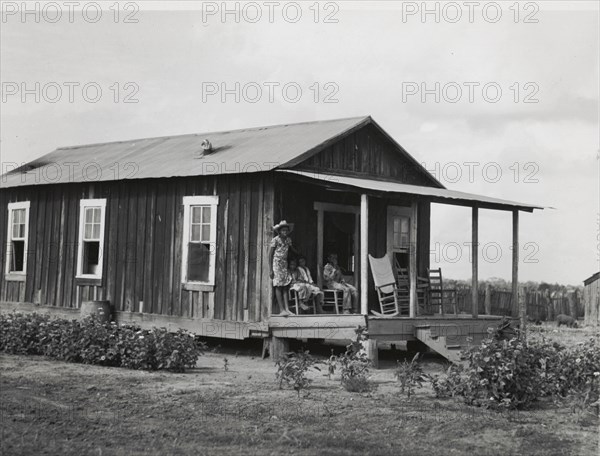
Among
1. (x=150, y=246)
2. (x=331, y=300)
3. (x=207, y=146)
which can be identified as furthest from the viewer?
(x=207, y=146)

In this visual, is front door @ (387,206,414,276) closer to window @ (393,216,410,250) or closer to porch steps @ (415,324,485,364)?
window @ (393,216,410,250)

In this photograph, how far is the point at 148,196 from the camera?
1759 cm

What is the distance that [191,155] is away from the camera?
59.9ft

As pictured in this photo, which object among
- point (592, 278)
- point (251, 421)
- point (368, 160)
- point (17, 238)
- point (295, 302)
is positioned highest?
point (368, 160)

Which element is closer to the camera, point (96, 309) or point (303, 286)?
point (303, 286)

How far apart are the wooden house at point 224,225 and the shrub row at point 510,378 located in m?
3.39

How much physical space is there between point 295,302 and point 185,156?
5.07 m

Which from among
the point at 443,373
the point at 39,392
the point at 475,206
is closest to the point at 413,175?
the point at 475,206

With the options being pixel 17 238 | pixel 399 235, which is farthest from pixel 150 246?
pixel 399 235

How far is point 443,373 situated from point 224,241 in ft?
17.0

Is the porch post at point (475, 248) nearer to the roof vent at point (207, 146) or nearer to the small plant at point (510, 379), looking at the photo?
the small plant at point (510, 379)

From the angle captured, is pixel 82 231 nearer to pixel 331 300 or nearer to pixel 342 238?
pixel 342 238

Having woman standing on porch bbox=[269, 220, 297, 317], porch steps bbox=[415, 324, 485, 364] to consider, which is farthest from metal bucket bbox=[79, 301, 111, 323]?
porch steps bbox=[415, 324, 485, 364]

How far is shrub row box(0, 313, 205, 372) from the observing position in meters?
12.9
